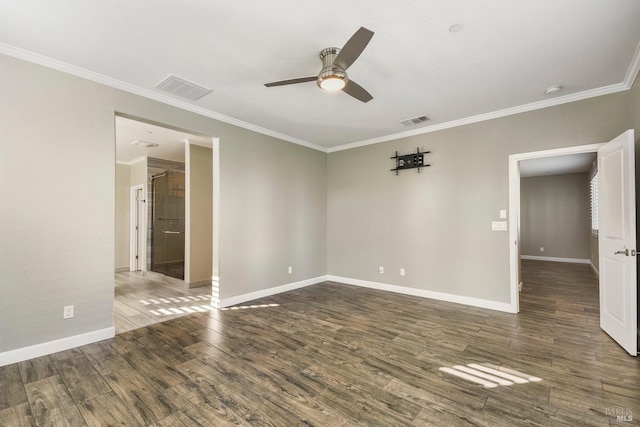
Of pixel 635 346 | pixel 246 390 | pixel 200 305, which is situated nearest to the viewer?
pixel 246 390

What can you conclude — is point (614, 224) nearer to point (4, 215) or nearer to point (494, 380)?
point (494, 380)

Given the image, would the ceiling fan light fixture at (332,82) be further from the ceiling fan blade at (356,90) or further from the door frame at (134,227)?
the door frame at (134,227)

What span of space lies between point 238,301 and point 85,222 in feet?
7.46

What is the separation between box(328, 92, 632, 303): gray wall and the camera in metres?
3.67

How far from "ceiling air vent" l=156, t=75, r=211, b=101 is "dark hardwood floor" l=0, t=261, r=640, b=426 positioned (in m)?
2.87

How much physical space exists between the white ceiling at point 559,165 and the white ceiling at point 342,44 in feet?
12.6

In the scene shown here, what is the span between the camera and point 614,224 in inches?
116

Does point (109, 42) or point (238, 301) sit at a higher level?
point (109, 42)

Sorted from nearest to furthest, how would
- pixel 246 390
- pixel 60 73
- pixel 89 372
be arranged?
pixel 246 390
pixel 89 372
pixel 60 73

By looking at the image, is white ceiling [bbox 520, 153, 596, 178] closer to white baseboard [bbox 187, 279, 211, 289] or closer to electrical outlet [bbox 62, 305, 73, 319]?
white baseboard [bbox 187, 279, 211, 289]

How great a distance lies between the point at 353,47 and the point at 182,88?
7.33ft

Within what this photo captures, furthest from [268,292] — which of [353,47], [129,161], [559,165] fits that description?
[559,165]

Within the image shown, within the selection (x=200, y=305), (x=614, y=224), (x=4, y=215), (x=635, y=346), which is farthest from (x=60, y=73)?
(x=635, y=346)

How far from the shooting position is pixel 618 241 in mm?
2873
